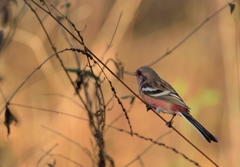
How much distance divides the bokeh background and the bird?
42 cm

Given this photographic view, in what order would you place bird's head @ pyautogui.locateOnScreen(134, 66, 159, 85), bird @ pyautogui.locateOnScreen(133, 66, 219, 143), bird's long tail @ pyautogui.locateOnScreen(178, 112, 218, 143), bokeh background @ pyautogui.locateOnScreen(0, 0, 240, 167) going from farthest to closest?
bokeh background @ pyautogui.locateOnScreen(0, 0, 240, 167) < bird's head @ pyautogui.locateOnScreen(134, 66, 159, 85) < bird @ pyautogui.locateOnScreen(133, 66, 219, 143) < bird's long tail @ pyautogui.locateOnScreen(178, 112, 218, 143)

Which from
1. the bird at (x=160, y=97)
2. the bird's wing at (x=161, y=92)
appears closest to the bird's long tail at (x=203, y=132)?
the bird at (x=160, y=97)

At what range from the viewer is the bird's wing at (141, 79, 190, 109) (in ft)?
7.91

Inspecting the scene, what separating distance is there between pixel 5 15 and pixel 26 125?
8.54 ft

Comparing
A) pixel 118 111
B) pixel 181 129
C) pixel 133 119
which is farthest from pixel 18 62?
pixel 181 129

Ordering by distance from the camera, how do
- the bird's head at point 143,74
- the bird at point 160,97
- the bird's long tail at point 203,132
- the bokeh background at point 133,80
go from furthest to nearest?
the bokeh background at point 133,80 → the bird's head at point 143,74 → the bird at point 160,97 → the bird's long tail at point 203,132

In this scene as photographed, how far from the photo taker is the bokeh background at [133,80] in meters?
3.41

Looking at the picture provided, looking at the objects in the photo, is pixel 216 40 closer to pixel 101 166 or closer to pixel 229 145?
pixel 229 145

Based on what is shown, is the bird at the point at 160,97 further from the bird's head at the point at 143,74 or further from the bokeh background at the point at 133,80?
the bokeh background at the point at 133,80

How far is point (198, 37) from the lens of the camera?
6145mm

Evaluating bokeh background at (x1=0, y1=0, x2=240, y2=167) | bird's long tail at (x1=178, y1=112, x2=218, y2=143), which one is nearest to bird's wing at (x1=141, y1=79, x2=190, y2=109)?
bird's long tail at (x1=178, y1=112, x2=218, y2=143)

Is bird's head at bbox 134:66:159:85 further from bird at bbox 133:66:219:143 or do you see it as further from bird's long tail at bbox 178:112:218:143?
bird's long tail at bbox 178:112:218:143

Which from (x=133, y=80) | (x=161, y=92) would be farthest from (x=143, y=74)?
(x=133, y=80)

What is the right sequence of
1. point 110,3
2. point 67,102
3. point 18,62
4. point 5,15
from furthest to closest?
point 110,3 → point 18,62 → point 67,102 → point 5,15
